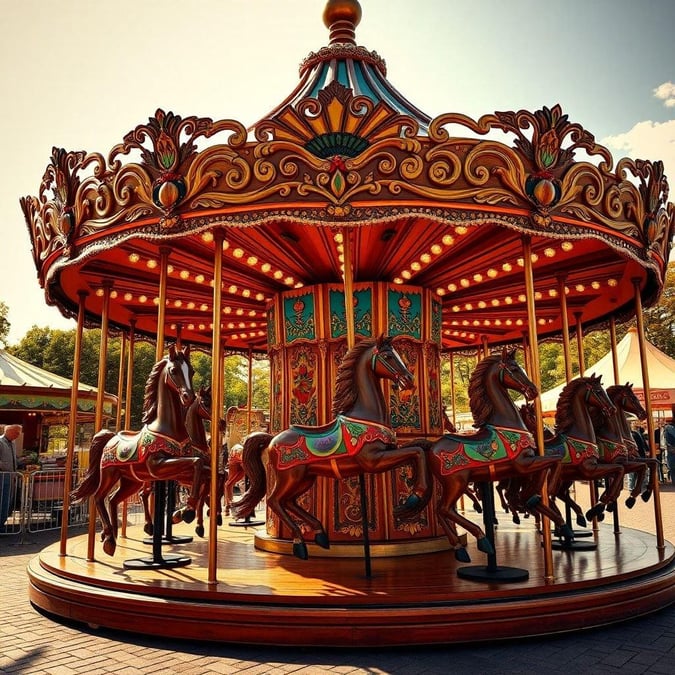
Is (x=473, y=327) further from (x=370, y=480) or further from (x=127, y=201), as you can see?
(x=127, y=201)

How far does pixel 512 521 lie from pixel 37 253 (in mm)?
8098

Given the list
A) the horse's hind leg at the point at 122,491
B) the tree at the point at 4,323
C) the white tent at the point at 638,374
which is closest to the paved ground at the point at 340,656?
the horse's hind leg at the point at 122,491

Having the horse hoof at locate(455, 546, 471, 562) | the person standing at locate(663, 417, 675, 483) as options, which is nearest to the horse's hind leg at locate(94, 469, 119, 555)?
the horse hoof at locate(455, 546, 471, 562)

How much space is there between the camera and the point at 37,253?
773 centimetres

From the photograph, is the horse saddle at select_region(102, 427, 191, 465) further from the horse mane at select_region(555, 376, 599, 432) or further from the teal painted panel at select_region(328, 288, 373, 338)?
the horse mane at select_region(555, 376, 599, 432)

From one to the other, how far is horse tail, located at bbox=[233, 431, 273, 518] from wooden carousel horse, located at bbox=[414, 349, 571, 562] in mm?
1808

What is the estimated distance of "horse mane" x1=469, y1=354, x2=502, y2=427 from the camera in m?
6.06

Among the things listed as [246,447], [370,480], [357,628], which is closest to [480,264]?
[370,480]

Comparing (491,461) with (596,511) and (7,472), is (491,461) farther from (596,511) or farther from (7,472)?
(7,472)

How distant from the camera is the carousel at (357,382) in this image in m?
5.20

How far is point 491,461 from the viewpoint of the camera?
18.8 ft

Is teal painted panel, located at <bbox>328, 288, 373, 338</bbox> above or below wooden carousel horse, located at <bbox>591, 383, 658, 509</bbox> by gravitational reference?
above

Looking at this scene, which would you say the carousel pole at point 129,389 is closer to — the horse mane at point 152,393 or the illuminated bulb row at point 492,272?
the horse mane at point 152,393

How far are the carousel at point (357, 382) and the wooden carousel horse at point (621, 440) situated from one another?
0.18 ft
